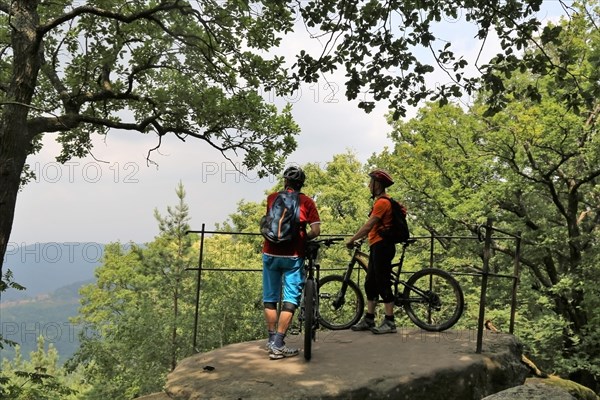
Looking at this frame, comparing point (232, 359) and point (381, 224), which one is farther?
point (381, 224)

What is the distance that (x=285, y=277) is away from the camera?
549cm

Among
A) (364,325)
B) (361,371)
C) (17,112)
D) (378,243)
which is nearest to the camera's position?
(361,371)

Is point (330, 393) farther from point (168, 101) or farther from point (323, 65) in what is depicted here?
point (168, 101)

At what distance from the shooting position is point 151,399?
6.53 meters

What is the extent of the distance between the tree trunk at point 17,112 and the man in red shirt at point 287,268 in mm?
5145

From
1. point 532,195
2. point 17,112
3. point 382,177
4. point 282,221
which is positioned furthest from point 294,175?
point 532,195

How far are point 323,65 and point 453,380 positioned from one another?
13.6 ft

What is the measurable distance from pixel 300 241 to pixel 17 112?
5941mm

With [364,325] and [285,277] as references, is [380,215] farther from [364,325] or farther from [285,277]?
[364,325]

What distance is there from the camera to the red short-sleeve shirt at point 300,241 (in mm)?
5438

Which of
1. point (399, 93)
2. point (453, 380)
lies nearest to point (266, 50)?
point (399, 93)

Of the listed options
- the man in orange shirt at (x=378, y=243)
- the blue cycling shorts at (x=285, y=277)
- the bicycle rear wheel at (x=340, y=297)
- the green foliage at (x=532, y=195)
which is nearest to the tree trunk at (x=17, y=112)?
the blue cycling shorts at (x=285, y=277)

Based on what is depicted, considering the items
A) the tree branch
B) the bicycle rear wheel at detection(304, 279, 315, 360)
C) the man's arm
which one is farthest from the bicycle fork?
the tree branch

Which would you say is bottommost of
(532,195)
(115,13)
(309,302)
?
(309,302)
